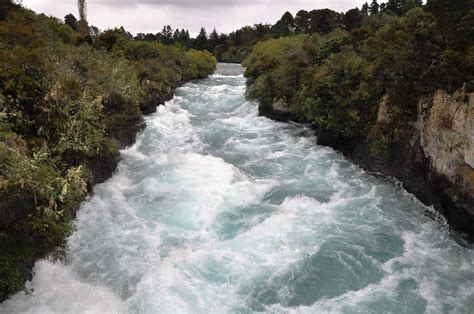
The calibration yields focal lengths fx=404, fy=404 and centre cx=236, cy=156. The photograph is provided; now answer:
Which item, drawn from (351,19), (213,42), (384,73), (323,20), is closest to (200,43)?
(213,42)

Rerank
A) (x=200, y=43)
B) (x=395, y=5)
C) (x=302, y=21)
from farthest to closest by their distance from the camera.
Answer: (x=200, y=43) → (x=302, y=21) → (x=395, y=5)

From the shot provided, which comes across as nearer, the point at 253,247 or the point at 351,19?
the point at 253,247

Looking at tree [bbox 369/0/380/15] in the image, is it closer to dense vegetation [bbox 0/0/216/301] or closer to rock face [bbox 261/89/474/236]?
dense vegetation [bbox 0/0/216/301]

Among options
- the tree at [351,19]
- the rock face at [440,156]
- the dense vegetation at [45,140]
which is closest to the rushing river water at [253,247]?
the rock face at [440,156]

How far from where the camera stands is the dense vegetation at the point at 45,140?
8.20m

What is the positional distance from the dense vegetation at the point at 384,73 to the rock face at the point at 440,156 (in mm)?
369

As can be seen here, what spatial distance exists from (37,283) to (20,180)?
3.63 meters

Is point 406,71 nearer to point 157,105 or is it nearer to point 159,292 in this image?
point 159,292

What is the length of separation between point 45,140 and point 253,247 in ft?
22.9

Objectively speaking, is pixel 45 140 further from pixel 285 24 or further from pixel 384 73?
pixel 285 24

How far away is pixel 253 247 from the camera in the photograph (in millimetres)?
11898

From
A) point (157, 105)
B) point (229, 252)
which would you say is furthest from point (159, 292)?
point (157, 105)

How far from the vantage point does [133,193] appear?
51.8ft

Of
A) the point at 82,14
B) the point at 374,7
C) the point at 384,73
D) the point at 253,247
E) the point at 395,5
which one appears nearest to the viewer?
the point at 253,247
